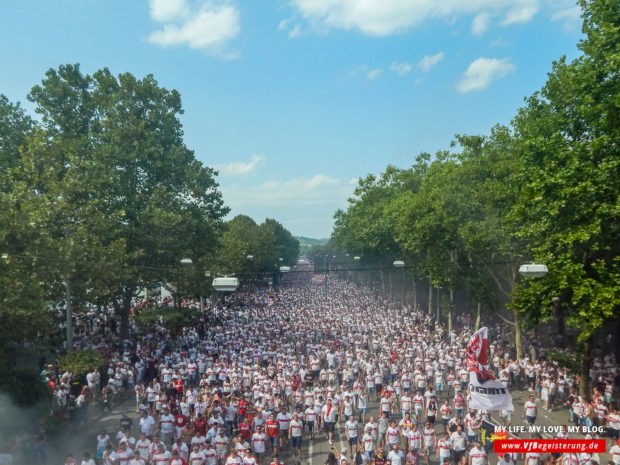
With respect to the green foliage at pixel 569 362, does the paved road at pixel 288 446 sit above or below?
below

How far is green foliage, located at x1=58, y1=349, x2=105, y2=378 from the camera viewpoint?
20.1 metres

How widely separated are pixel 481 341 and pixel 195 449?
8086 mm

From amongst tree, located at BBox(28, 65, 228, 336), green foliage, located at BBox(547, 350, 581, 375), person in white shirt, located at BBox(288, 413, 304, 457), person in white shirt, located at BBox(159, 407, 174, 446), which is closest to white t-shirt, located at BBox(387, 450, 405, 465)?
person in white shirt, located at BBox(288, 413, 304, 457)

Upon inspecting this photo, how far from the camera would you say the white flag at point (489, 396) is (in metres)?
12.8

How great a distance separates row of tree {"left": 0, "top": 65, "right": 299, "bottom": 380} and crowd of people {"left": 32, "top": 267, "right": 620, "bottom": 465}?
4.21 m

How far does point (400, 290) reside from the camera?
2704 inches

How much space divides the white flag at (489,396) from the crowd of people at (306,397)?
103 cm

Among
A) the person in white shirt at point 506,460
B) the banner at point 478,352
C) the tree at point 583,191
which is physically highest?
the tree at point 583,191

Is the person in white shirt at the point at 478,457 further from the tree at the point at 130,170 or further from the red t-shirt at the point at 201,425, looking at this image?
the tree at the point at 130,170

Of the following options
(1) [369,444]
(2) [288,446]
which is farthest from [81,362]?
(1) [369,444]

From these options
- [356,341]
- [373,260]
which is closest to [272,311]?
[356,341]

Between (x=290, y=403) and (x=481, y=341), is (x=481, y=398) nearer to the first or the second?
(x=481, y=341)

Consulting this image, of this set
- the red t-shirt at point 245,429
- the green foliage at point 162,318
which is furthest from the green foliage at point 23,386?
the green foliage at point 162,318

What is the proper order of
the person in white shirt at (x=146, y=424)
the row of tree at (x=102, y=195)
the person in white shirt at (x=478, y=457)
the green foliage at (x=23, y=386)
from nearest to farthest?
the person in white shirt at (x=478, y=457) < the person in white shirt at (x=146, y=424) < the green foliage at (x=23, y=386) < the row of tree at (x=102, y=195)
